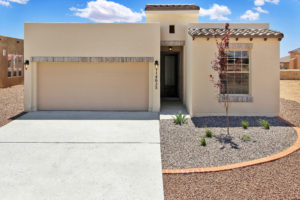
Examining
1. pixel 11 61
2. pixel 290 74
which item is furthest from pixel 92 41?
pixel 290 74

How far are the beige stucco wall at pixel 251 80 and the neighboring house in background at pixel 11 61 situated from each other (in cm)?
1995

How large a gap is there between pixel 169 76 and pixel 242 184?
1351 cm

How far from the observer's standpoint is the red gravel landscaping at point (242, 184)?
14.6 feet

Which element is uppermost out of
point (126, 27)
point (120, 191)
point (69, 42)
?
point (126, 27)

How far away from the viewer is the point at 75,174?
5.47 m

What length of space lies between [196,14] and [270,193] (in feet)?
47.1

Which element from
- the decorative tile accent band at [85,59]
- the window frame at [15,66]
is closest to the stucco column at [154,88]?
the decorative tile accent band at [85,59]

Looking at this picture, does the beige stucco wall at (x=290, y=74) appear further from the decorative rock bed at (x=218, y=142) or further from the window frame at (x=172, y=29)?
the decorative rock bed at (x=218, y=142)

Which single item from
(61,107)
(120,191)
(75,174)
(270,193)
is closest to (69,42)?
(61,107)

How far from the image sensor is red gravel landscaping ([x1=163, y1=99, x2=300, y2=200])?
14.6 feet

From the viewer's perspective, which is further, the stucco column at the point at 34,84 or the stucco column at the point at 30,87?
the stucco column at the point at 34,84

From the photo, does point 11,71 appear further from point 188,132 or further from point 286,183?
point 286,183

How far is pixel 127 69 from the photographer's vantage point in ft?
42.9

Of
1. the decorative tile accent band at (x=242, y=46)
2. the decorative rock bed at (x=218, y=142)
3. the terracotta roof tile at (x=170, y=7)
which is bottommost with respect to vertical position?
the decorative rock bed at (x=218, y=142)
